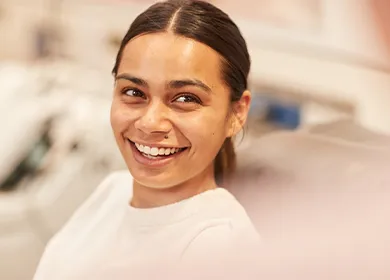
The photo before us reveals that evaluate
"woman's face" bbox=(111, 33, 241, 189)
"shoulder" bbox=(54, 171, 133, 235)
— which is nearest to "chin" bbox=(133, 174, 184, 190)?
"woman's face" bbox=(111, 33, 241, 189)

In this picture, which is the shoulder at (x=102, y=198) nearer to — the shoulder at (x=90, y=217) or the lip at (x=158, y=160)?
the shoulder at (x=90, y=217)

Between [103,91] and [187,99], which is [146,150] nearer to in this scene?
[187,99]

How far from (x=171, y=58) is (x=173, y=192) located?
0.13 metres

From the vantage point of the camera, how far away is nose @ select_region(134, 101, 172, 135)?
1.55 ft

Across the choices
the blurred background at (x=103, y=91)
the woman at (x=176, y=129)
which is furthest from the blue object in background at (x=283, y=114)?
the woman at (x=176, y=129)

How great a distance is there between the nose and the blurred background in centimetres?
21

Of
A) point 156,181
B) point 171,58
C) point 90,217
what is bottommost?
point 90,217

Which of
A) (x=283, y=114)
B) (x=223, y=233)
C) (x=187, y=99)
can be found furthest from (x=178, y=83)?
(x=283, y=114)

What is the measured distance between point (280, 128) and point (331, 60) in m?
0.11

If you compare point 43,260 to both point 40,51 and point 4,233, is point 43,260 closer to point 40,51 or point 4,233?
point 4,233

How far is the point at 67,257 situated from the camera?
0.58 meters

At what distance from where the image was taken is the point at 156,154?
495 millimetres

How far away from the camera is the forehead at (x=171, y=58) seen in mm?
468

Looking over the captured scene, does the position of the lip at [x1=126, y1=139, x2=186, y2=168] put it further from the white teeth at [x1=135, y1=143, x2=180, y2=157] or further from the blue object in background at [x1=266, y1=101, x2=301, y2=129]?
the blue object in background at [x1=266, y1=101, x2=301, y2=129]
